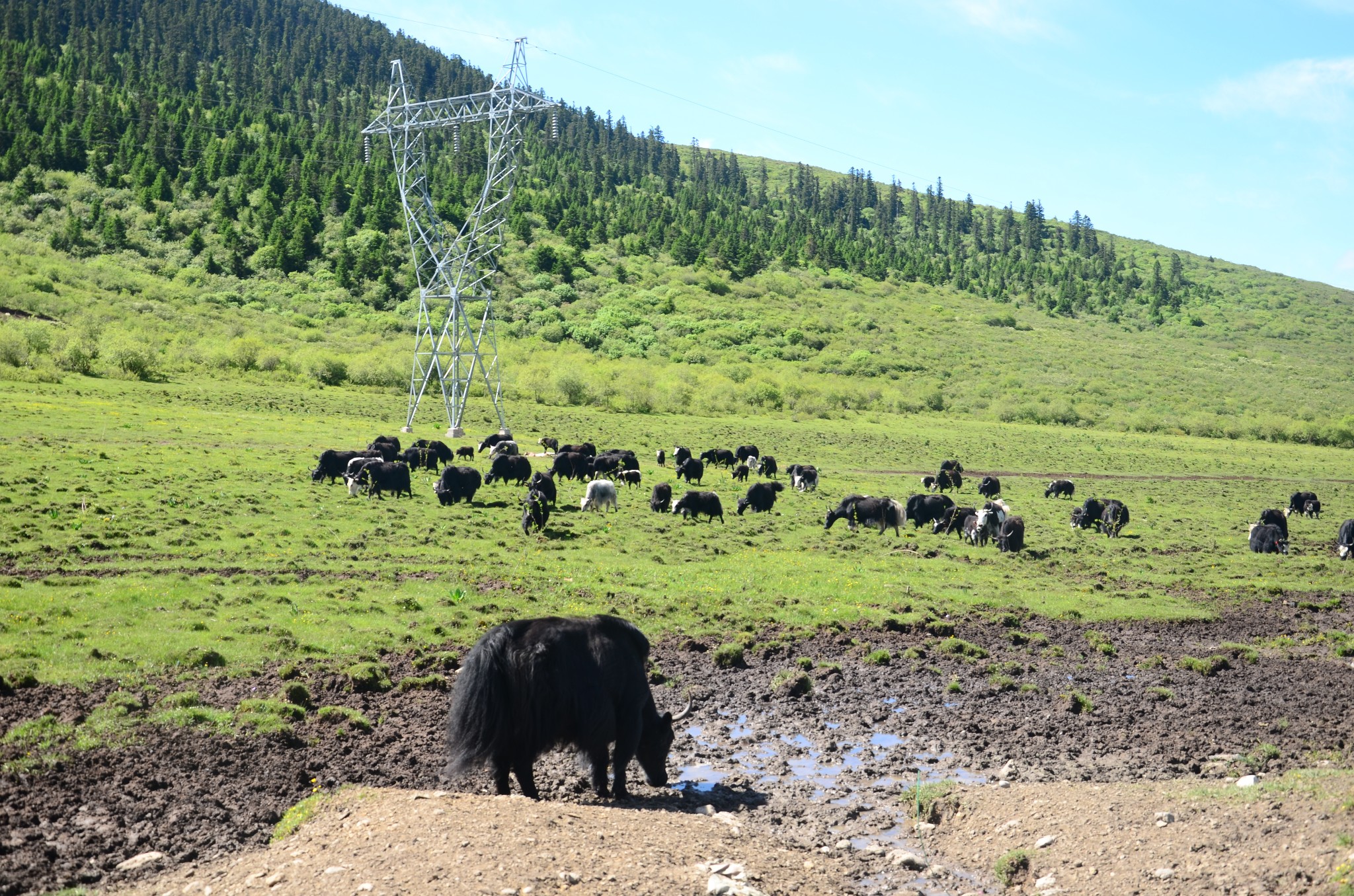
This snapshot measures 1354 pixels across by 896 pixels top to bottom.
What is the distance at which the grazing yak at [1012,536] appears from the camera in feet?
80.2

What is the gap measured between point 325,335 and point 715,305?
152ft

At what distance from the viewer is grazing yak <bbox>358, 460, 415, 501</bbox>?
27797mm

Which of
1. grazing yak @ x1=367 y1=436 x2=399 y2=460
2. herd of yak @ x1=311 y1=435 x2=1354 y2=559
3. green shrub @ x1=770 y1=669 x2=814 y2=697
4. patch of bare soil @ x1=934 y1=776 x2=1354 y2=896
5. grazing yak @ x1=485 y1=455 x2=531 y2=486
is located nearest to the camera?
patch of bare soil @ x1=934 y1=776 x2=1354 y2=896

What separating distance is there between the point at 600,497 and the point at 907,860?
2044 cm

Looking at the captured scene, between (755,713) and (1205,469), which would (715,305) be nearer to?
(1205,469)

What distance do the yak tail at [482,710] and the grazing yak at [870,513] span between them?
19.8m

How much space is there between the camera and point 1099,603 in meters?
18.5

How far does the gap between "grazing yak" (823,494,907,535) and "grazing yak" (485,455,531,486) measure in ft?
33.0

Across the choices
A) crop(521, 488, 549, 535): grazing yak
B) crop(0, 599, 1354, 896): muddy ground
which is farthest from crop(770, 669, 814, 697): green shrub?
crop(521, 488, 549, 535): grazing yak

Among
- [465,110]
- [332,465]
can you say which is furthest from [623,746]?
[465,110]

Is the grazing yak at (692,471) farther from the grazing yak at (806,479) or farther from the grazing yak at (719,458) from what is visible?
the grazing yak at (719,458)

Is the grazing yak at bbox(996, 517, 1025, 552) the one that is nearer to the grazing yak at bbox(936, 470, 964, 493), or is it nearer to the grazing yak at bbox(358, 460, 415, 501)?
the grazing yak at bbox(936, 470, 964, 493)

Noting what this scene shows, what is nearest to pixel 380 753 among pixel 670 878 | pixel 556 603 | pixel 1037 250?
pixel 670 878

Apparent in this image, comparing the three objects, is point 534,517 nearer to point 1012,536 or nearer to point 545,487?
point 545,487
